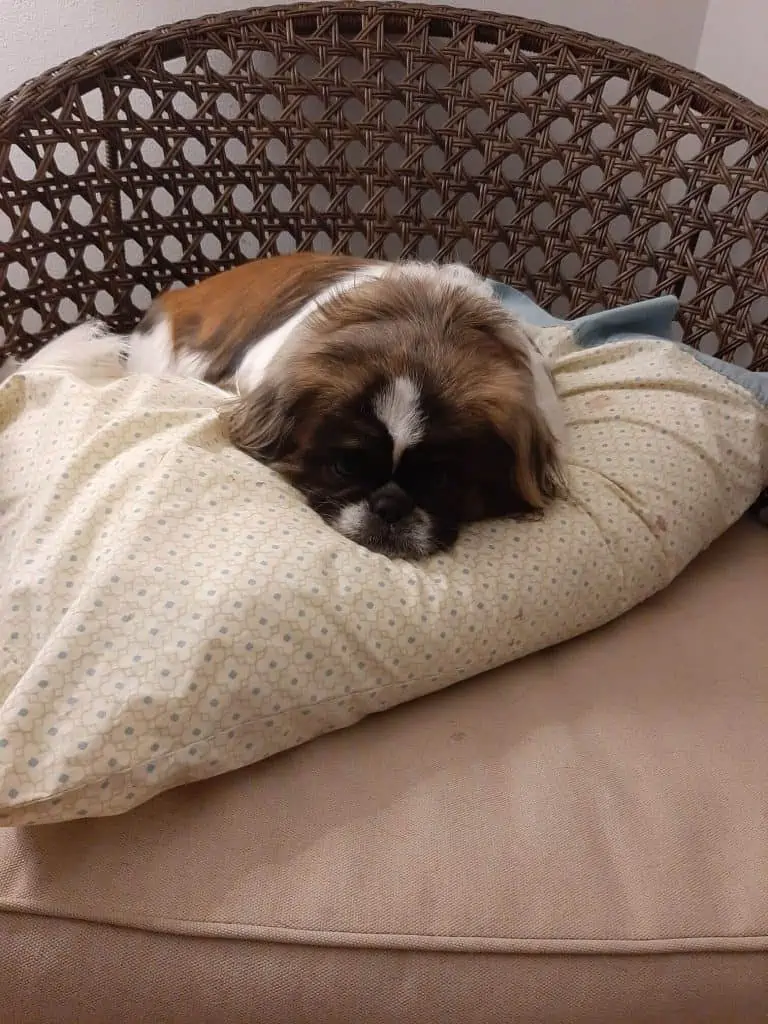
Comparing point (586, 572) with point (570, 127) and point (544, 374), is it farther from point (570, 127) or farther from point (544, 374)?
point (570, 127)

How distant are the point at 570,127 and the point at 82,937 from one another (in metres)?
2.01

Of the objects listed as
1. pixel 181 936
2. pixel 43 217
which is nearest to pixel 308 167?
pixel 43 217

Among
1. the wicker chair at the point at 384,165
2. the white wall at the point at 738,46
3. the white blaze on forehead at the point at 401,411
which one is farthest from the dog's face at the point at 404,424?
the white wall at the point at 738,46

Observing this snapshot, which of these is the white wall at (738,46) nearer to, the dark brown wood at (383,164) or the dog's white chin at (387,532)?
the dark brown wood at (383,164)

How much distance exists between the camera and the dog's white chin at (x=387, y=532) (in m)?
1.30

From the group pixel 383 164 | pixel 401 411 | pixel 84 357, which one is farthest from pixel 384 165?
pixel 401 411

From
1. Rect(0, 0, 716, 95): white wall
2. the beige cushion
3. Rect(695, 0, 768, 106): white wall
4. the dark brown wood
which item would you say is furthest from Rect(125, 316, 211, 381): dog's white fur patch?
Rect(695, 0, 768, 106): white wall

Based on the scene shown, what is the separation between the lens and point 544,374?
1620 mm

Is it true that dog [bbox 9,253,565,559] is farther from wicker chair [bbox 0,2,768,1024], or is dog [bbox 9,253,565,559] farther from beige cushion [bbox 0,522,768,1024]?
wicker chair [bbox 0,2,768,1024]

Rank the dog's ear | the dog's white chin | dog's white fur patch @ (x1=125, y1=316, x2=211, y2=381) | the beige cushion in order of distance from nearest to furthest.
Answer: the beige cushion, the dog's white chin, the dog's ear, dog's white fur patch @ (x1=125, y1=316, x2=211, y2=381)

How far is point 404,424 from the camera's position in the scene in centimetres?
132

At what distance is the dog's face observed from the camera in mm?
1331

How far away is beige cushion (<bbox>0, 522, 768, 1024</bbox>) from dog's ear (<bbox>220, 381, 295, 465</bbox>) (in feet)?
1.58

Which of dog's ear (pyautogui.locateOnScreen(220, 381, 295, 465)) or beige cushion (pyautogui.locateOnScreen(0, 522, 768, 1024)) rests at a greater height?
dog's ear (pyautogui.locateOnScreen(220, 381, 295, 465))
